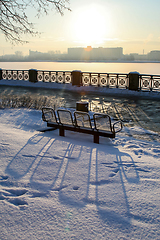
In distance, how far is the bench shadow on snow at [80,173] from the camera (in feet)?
10.9

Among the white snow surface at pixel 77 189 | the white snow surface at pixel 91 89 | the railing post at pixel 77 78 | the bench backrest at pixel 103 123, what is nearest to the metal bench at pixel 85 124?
the bench backrest at pixel 103 123

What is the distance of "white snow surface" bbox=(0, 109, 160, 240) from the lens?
282cm

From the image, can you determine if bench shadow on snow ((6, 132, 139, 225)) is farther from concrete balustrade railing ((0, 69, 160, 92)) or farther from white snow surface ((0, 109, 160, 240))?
concrete balustrade railing ((0, 69, 160, 92))

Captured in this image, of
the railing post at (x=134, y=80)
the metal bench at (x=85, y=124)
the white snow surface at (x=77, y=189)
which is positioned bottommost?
the white snow surface at (x=77, y=189)

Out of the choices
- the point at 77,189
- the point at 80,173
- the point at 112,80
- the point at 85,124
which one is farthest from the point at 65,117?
the point at 112,80

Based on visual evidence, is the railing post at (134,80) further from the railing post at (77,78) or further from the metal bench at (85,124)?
the metal bench at (85,124)

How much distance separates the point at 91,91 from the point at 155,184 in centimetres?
1600

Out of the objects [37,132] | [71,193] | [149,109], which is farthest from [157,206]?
[149,109]

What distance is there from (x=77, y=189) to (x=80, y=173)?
563 millimetres

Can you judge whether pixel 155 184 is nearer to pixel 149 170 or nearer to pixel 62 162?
pixel 149 170

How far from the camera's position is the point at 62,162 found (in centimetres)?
468

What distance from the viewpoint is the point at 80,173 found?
423 cm

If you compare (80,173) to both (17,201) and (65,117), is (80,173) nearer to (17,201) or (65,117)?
(17,201)

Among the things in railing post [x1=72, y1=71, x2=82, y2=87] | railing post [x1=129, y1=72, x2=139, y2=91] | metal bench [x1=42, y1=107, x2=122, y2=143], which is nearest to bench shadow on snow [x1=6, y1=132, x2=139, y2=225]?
metal bench [x1=42, y1=107, x2=122, y2=143]
